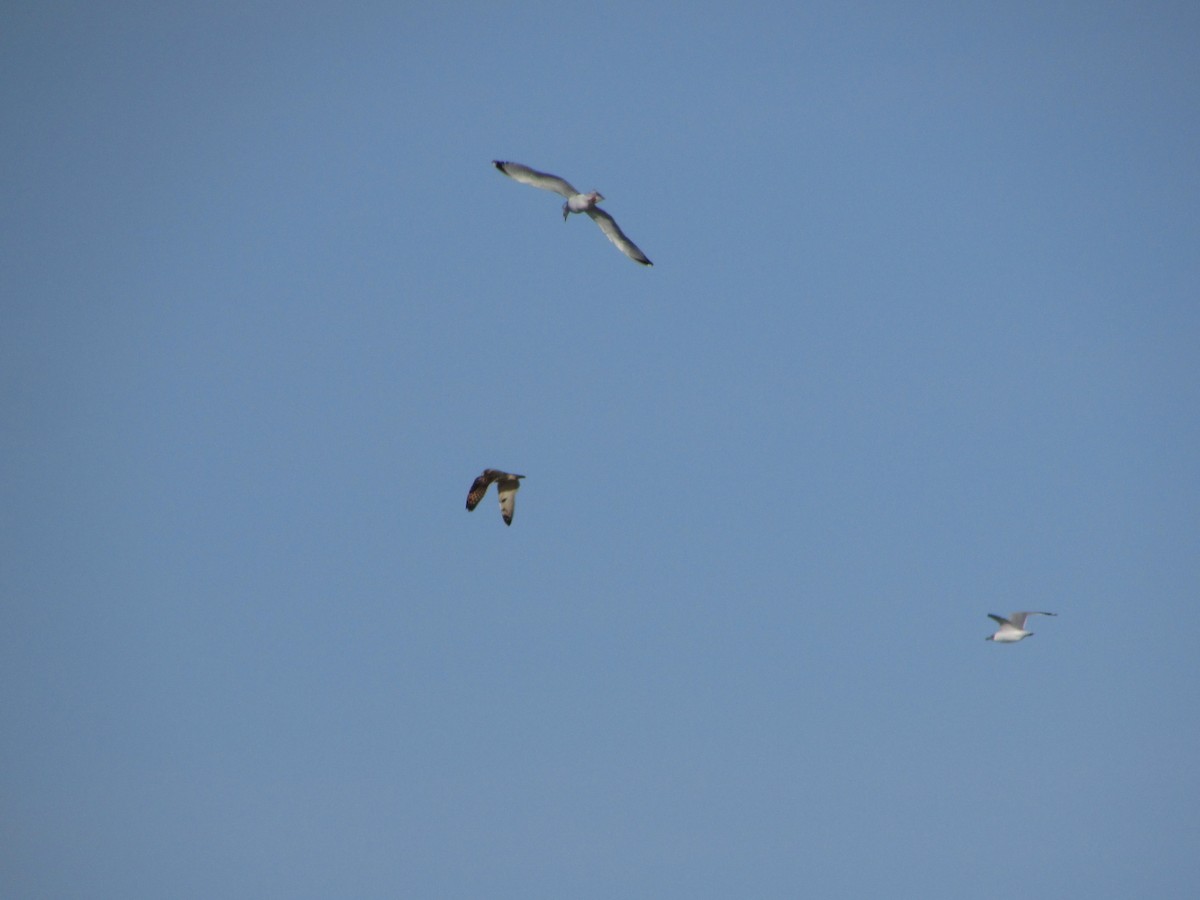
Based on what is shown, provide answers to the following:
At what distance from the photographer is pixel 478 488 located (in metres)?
60.0

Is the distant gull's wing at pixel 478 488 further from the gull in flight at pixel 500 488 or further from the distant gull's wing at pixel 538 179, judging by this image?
the distant gull's wing at pixel 538 179

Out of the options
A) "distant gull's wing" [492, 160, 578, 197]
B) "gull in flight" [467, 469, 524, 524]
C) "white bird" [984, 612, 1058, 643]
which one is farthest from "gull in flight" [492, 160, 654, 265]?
"white bird" [984, 612, 1058, 643]

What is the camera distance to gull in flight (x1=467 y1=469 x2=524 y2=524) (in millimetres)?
59531

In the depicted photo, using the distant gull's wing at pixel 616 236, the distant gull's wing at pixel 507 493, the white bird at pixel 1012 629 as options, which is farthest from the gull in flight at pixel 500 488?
the white bird at pixel 1012 629

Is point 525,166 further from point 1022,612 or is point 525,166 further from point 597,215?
point 1022,612

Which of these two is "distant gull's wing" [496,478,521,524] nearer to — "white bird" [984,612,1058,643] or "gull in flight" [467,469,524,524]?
"gull in flight" [467,469,524,524]

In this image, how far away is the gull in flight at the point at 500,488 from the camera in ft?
195

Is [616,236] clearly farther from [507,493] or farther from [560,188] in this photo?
[507,493]

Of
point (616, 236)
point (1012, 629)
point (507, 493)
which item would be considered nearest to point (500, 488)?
point (507, 493)

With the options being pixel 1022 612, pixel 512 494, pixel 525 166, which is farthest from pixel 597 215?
pixel 1022 612

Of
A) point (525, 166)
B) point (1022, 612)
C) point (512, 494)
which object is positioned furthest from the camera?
point (1022, 612)

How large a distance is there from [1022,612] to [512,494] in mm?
21474

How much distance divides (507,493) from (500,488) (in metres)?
0.38

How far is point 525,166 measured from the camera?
5747cm
